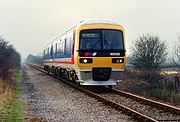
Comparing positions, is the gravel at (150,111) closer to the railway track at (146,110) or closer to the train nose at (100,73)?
the railway track at (146,110)

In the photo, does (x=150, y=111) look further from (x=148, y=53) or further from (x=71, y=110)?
(x=148, y=53)

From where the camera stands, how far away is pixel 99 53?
1550cm

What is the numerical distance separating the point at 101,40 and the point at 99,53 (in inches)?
25.0

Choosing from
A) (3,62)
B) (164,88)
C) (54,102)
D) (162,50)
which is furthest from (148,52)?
(54,102)


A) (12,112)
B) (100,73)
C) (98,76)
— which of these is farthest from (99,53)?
(12,112)

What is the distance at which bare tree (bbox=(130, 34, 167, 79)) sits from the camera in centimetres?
4656

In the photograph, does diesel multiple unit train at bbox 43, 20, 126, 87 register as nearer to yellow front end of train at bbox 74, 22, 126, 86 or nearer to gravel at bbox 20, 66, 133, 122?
yellow front end of train at bbox 74, 22, 126, 86

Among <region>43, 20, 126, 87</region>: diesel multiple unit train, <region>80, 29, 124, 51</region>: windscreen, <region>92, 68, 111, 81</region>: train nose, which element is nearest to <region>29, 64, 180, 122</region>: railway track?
<region>92, 68, 111, 81</region>: train nose

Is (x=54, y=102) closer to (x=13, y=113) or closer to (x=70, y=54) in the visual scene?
A: (x=13, y=113)

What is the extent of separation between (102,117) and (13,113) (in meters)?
2.68

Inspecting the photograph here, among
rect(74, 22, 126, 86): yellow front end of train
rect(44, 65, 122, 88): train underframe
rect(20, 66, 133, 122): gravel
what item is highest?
rect(74, 22, 126, 86): yellow front end of train

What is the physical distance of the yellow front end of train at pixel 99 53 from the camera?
50.6 ft

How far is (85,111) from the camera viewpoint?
10.4 meters

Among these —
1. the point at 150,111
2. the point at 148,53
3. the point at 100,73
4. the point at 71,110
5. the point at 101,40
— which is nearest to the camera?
the point at 150,111
